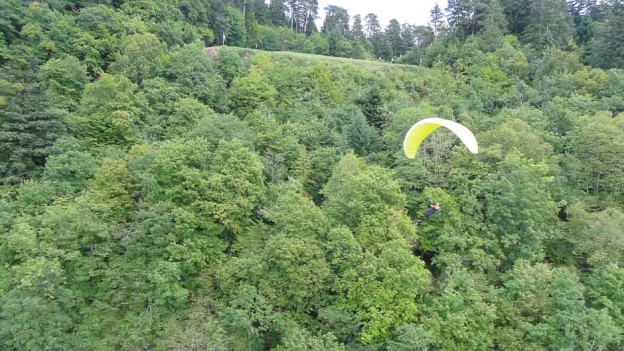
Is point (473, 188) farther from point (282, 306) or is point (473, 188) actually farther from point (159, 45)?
point (159, 45)

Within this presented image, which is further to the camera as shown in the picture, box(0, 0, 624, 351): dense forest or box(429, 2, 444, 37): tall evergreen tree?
box(429, 2, 444, 37): tall evergreen tree

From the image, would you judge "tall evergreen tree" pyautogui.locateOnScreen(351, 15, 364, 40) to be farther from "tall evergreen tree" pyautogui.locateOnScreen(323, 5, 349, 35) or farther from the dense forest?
the dense forest

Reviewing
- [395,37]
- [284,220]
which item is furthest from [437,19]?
[284,220]

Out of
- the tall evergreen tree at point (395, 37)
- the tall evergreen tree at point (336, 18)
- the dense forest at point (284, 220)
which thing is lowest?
the dense forest at point (284, 220)

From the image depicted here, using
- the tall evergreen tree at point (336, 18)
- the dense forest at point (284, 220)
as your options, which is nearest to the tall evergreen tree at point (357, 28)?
the tall evergreen tree at point (336, 18)

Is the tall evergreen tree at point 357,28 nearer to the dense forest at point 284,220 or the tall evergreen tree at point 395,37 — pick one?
the tall evergreen tree at point 395,37

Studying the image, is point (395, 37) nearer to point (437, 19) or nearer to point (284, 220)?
point (437, 19)

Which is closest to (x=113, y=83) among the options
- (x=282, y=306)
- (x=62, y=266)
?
(x=62, y=266)

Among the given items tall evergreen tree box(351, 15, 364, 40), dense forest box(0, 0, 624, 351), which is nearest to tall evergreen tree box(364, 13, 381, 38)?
tall evergreen tree box(351, 15, 364, 40)

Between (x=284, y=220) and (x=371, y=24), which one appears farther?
(x=371, y=24)
